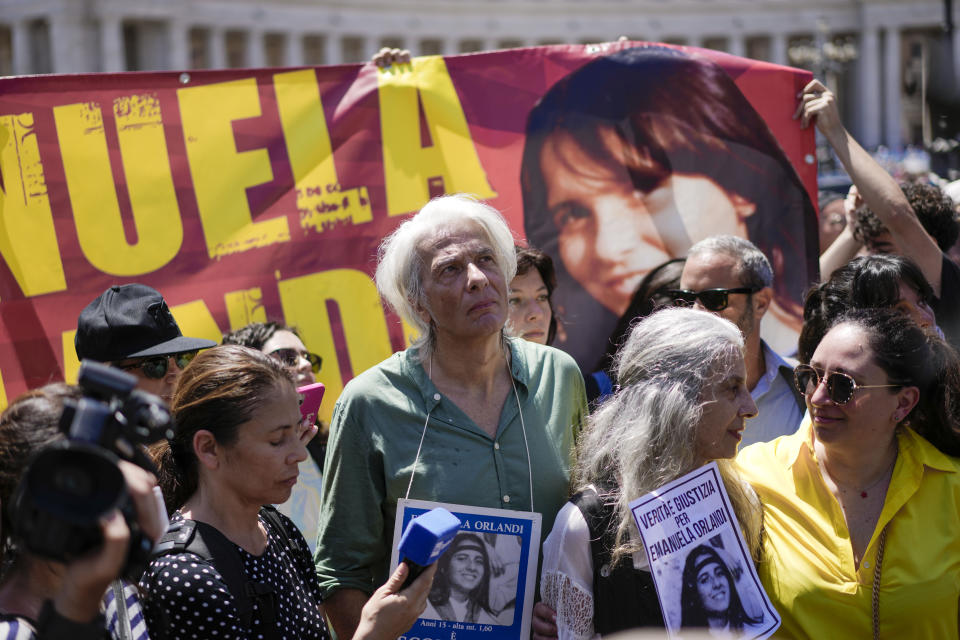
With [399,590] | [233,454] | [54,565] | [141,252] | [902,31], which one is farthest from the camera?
[902,31]

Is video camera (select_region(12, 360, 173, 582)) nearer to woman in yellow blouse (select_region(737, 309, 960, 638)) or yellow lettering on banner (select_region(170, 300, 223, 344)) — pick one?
woman in yellow blouse (select_region(737, 309, 960, 638))

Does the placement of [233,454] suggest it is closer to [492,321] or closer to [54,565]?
[54,565]

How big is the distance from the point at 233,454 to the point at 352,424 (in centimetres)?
43

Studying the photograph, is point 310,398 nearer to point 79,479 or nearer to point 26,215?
point 26,215

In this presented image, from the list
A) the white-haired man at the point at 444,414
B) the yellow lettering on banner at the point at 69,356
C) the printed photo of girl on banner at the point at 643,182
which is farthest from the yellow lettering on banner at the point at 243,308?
the white-haired man at the point at 444,414

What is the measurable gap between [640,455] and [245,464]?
1083mm

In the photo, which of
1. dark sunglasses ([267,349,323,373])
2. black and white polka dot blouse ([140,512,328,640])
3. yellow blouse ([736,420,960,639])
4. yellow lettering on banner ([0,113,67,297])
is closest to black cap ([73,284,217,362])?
dark sunglasses ([267,349,323,373])

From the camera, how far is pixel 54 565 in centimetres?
218

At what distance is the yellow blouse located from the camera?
2.93 meters

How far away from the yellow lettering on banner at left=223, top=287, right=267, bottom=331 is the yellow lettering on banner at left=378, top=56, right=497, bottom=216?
823 mm

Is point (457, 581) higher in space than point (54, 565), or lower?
lower

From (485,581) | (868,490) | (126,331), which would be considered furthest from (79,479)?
(868,490)

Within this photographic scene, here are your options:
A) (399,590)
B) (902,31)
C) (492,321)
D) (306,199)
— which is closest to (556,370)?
(492,321)

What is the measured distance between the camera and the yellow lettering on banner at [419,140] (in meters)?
5.25
